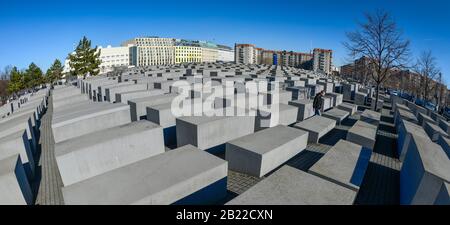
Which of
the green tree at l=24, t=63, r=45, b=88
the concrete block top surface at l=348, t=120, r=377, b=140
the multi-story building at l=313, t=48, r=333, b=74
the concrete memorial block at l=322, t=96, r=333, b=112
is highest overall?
the multi-story building at l=313, t=48, r=333, b=74

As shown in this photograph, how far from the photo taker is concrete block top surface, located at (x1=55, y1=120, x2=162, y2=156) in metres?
7.00

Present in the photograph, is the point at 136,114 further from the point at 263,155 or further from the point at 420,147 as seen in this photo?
the point at 420,147

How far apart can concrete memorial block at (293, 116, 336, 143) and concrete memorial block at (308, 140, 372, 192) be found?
211 centimetres

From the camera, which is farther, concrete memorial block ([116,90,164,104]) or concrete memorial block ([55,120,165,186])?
concrete memorial block ([116,90,164,104])

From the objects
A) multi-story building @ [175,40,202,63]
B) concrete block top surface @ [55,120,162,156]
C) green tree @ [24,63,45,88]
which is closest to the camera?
concrete block top surface @ [55,120,162,156]

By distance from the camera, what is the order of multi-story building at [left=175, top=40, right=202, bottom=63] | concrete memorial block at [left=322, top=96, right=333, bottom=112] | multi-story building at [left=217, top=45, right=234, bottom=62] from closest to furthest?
concrete memorial block at [left=322, top=96, right=333, bottom=112]
multi-story building at [left=175, top=40, right=202, bottom=63]
multi-story building at [left=217, top=45, right=234, bottom=62]

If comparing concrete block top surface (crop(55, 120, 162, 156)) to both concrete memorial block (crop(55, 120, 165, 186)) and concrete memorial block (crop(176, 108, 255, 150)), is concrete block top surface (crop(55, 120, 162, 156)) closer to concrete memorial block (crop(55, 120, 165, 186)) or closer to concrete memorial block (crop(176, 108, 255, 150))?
concrete memorial block (crop(55, 120, 165, 186))

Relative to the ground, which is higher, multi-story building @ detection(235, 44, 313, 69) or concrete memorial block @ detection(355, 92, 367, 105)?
multi-story building @ detection(235, 44, 313, 69)

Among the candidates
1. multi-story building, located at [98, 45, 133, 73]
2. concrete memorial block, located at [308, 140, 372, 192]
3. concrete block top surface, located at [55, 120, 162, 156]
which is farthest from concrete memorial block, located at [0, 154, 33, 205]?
multi-story building, located at [98, 45, 133, 73]

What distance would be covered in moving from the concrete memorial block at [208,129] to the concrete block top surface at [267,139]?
1.36 metres

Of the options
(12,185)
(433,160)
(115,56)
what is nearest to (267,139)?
(433,160)

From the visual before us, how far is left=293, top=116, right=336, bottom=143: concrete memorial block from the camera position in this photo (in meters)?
10.4

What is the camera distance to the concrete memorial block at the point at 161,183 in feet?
15.6
